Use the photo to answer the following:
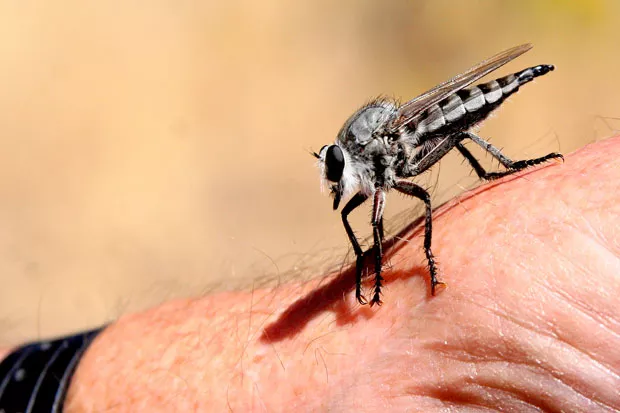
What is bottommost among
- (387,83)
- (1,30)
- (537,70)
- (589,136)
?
(589,136)

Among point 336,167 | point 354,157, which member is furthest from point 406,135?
point 336,167

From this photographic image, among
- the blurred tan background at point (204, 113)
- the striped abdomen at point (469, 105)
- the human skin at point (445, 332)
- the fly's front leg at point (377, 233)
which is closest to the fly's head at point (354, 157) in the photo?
the fly's front leg at point (377, 233)

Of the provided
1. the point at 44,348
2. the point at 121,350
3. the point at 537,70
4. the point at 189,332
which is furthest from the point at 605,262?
the point at 44,348

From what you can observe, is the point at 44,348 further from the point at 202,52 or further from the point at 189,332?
the point at 202,52

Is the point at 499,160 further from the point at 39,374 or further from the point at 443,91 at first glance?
the point at 39,374

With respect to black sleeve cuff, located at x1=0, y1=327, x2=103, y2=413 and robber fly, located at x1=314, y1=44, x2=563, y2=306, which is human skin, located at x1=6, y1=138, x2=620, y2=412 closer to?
black sleeve cuff, located at x1=0, y1=327, x2=103, y2=413

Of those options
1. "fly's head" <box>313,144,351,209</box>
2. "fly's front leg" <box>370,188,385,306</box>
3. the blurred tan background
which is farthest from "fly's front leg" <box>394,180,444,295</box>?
the blurred tan background
